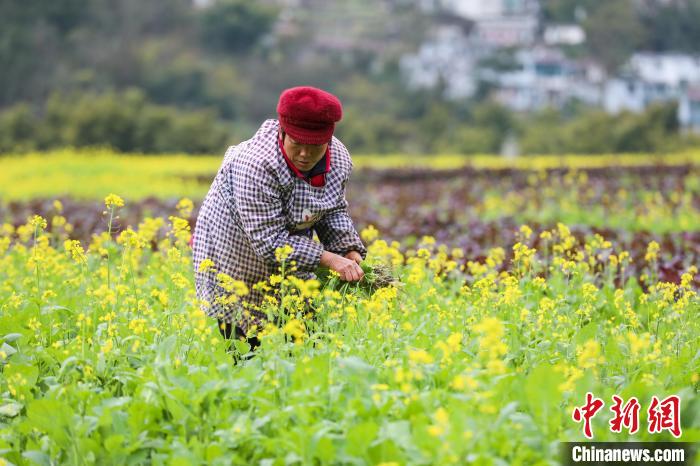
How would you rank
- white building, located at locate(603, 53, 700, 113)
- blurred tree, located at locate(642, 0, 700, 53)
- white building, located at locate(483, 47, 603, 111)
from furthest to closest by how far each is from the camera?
1. blurred tree, located at locate(642, 0, 700, 53)
2. white building, located at locate(483, 47, 603, 111)
3. white building, located at locate(603, 53, 700, 113)

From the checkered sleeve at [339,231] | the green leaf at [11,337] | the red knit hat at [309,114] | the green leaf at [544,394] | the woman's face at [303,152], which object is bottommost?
the green leaf at [544,394]

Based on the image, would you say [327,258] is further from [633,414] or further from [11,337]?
[633,414]

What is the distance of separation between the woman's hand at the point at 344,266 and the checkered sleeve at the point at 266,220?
35mm

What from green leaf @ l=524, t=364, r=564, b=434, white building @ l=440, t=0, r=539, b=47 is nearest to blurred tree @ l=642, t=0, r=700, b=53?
white building @ l=440, t=0, r=539, b=47

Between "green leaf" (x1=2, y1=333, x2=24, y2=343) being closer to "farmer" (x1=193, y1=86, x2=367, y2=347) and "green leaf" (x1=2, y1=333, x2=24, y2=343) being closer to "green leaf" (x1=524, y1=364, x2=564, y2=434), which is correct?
"farmer" (x1=193, y1=86, x2=367, y2=347)

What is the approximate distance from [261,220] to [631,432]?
1.68 m

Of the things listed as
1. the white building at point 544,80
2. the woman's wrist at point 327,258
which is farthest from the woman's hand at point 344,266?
the white building at point 544,80

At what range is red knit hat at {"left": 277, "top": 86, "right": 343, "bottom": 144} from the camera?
405 cm

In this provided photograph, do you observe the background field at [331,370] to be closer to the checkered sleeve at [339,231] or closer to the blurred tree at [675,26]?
the checkered sleeve at [339,231]

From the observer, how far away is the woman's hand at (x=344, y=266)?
13.7 ft

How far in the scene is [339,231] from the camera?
177 inches

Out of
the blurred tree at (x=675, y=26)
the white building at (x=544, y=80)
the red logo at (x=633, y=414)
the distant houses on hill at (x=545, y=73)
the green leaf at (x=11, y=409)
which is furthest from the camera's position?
the blurred tree at (x=675, y=26)

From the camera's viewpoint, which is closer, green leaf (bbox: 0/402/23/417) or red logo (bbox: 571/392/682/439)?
red logo (bbox: 571/392/682/439)

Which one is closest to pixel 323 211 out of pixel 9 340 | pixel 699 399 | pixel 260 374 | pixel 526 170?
pixel 260 374
